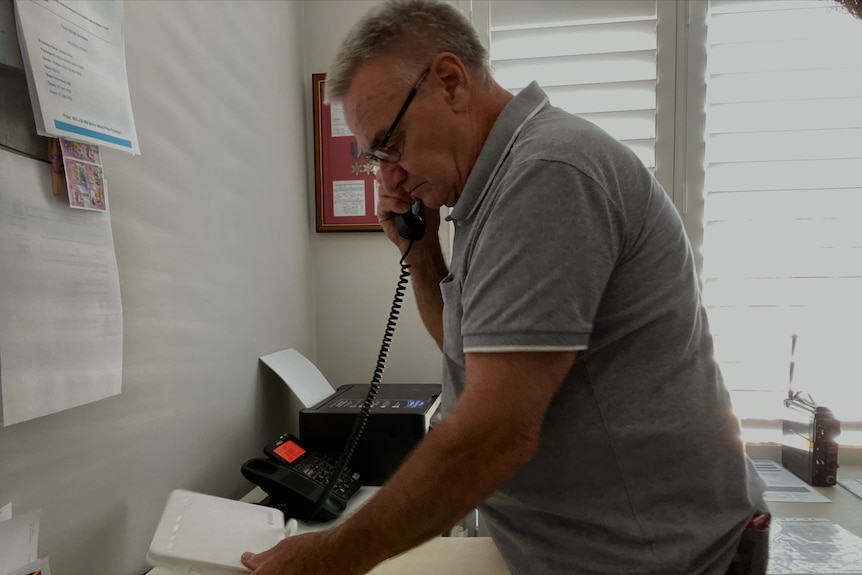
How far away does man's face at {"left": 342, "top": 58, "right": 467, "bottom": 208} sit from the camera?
85cm

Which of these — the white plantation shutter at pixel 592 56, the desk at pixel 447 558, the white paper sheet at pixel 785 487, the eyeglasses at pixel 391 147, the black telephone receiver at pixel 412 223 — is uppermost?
the white plantation shutter at pixel 592 56

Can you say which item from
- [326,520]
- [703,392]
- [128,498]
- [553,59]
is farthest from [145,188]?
[553,59]

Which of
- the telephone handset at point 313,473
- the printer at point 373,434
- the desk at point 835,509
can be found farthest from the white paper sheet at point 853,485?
the telephone handset at point 313,473

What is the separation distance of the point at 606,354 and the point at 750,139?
147cm

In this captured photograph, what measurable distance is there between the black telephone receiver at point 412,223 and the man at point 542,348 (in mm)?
295

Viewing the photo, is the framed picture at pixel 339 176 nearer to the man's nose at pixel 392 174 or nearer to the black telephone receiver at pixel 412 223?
the black telephone receiver at pixel 412 223

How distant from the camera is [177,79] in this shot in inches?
47.5

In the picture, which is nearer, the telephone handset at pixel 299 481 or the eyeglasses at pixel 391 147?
the eyeglasses at pixel 391 147

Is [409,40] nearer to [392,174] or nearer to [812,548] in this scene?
[392,174]

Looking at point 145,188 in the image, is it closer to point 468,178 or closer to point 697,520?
point 468,178

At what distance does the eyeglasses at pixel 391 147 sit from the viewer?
84cm

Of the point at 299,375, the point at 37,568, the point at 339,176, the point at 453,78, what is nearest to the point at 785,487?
the point at 299,375

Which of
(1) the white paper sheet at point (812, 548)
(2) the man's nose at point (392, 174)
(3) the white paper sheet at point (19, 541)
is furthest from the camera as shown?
(1) the white paper sheet at point (812, 548)

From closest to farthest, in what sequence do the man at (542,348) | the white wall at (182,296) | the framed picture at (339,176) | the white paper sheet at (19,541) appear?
the man at (542,348) → the white paper sheet at (19,541) → the white wall at (182,296) → the framed picture at (339,176)
